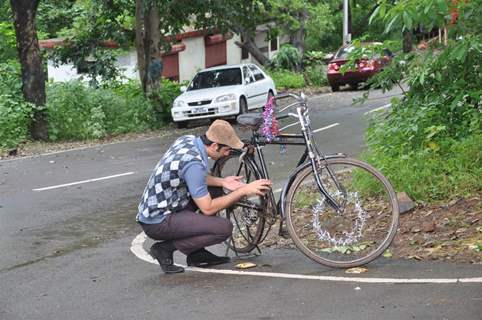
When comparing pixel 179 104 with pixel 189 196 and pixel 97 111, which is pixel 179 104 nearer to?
pixel 97 111

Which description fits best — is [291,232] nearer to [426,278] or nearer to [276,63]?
[426,278]

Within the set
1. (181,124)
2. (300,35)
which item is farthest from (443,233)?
(300,35)

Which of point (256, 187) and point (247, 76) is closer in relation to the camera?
point (256, 187)

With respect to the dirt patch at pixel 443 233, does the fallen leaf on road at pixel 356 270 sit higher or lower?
lower

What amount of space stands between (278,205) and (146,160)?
9.43m

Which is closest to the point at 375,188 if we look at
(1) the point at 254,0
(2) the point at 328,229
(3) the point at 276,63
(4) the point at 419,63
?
(2) the point at 328,229

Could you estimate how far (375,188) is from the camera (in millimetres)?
7352

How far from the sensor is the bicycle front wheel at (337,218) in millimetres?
6770

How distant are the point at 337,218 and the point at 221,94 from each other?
16.1 m

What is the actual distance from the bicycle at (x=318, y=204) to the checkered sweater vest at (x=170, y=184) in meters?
0.62

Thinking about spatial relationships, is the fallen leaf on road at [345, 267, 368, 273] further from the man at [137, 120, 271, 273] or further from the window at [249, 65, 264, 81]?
the window at [249, 65, 264, 81]

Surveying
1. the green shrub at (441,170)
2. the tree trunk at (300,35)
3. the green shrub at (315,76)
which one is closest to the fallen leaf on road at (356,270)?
the green shrub at (441,170)

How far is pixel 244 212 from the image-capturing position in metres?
7.46

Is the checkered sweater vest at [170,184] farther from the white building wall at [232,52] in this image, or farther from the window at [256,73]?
the white building wall at [232,52]
